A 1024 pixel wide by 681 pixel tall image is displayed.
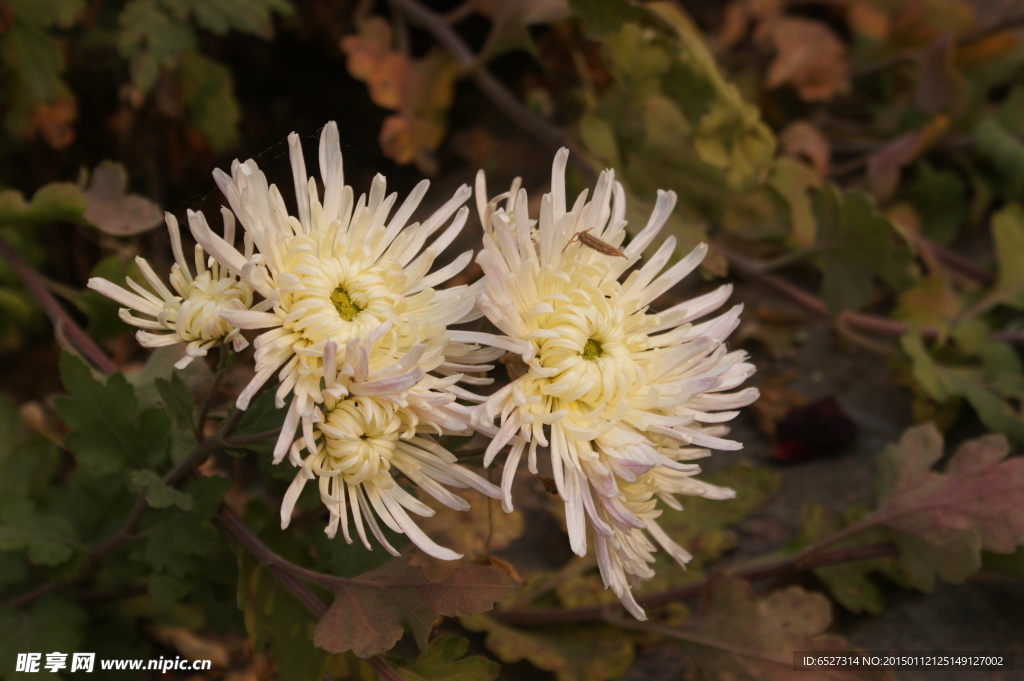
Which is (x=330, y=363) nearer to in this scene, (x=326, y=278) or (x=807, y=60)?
(x=326, y=278)

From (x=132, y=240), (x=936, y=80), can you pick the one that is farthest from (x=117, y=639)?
(x=936, y=80)

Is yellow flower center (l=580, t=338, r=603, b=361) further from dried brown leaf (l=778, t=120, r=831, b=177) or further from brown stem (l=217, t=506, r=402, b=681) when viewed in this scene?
dried brown leaf (l=778, t=120, r=831, b=177)

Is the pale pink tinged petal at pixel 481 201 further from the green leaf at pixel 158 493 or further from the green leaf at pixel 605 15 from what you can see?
the green leaf at pixel 605 15

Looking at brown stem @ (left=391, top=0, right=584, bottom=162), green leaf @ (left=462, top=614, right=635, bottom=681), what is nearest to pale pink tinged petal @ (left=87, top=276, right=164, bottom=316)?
green leaf @ (left=462, top=614, right=635, bottom=681)

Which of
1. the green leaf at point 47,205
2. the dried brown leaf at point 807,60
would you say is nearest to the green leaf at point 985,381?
the dried brown leaf at point 807,60

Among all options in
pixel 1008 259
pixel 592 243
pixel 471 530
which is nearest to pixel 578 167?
pixel 471 530

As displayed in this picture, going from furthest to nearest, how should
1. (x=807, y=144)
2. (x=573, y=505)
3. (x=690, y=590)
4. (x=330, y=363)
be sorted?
(x=807, y=144) → (x=690, y=590) → (x=573, y=505) → (x=330, y=363)
